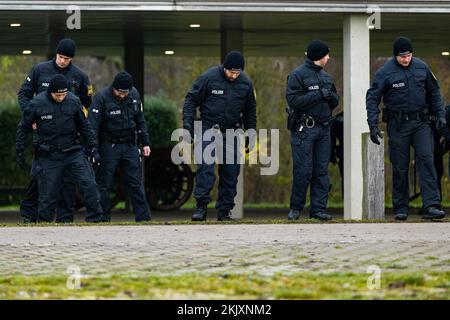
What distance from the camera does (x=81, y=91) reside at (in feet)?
53.1

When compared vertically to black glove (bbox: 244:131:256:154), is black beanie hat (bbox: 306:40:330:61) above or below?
above

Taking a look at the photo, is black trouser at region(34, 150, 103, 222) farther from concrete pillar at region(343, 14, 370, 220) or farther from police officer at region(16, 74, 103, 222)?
concrete pillar at region(343, 14, 370, 220)

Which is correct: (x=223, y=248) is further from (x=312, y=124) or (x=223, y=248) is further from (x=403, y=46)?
(x=403, y=46)

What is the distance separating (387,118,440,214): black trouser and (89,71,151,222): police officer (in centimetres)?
270

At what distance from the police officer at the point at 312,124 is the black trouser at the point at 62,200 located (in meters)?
2.37

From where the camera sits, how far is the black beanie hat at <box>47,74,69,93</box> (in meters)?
15.2

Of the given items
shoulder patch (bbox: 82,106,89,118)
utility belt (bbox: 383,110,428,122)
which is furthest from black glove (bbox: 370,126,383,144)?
shoulder patch (bbox: 82,106,89,118)

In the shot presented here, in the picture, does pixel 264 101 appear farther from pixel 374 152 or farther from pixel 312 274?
pixel 312 274

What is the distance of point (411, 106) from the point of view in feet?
50.1

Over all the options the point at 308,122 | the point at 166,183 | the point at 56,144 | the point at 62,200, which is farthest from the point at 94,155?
the point at 166,183

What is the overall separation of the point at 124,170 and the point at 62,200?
88 cm
